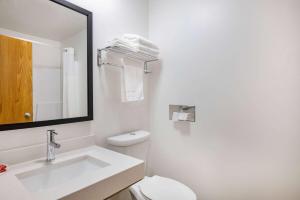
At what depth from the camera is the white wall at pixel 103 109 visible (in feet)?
3.28

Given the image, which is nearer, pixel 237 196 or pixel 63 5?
A: pixel 63 5

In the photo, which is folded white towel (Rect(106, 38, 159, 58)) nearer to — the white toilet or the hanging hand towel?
the hanging hand towel

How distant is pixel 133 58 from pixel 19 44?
2.87 feet

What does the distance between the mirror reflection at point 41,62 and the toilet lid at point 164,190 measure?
77 centimetres

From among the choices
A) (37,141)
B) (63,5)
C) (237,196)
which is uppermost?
(63,5)

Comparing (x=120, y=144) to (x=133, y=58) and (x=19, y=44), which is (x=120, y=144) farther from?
(x=19, y=44)

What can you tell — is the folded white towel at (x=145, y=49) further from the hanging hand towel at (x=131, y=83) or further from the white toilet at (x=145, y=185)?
the white toilet at (x=145, y=185)

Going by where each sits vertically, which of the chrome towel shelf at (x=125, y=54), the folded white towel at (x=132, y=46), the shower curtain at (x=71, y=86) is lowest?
the shower curtain at (x=71, y=86)

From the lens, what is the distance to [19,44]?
99 cm

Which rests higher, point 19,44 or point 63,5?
point 63,5

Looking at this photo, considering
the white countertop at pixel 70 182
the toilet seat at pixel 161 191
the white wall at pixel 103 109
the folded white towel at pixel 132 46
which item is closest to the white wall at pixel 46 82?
the white wall at pixel 103 109

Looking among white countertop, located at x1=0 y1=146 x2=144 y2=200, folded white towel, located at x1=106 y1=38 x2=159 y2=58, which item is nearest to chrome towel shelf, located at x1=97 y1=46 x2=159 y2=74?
folded white towel, located at x1=106 y1=38 x2=159 y2=58

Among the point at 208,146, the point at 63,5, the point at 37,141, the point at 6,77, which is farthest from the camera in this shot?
the point at 208,146

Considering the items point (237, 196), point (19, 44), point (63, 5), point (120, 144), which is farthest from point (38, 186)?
point (237, 196)
